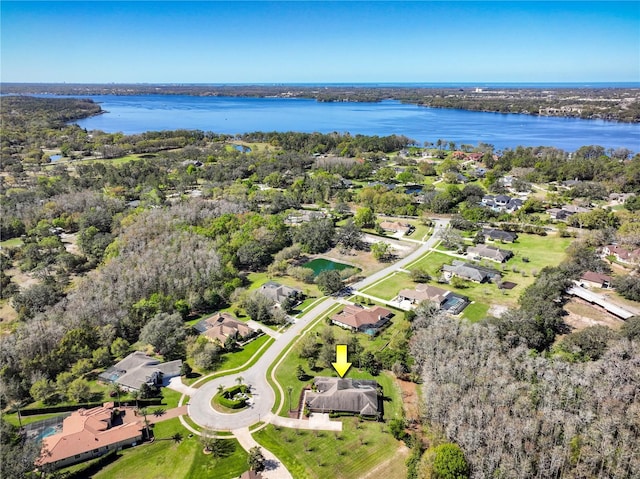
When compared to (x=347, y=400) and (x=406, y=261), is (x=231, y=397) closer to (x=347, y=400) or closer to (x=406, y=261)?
(x=347, y=400)

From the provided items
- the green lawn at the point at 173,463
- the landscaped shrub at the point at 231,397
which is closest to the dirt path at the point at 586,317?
the landscaped shrub at the point at 231,397

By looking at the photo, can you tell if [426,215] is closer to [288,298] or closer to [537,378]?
[288,298]

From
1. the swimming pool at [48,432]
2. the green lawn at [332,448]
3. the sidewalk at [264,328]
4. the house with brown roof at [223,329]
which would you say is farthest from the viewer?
the sidewalk at [264,328]

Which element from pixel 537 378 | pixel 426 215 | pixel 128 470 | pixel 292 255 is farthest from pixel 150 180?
pixel 537 378

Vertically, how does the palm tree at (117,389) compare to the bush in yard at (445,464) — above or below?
below

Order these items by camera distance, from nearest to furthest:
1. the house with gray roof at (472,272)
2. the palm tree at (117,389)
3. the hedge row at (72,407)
Answer: the hedge row at (72,407), the palm tree at (117,389), the house with gray roof at (472,272)

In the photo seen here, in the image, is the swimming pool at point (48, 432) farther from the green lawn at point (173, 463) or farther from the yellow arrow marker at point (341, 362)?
the yellow arrow marker at point (341, 362)
